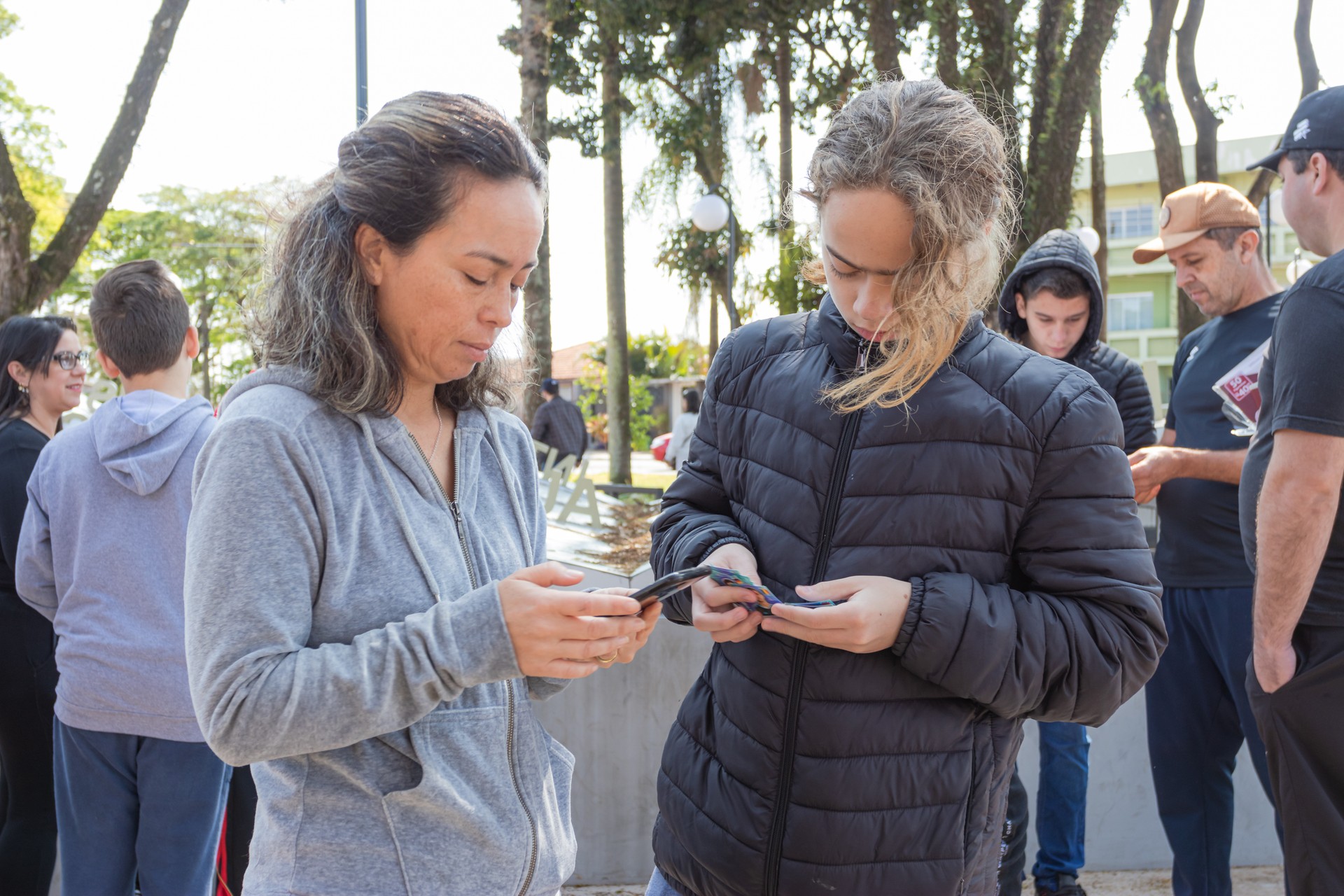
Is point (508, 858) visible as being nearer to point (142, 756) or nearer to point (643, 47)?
point (142, 756)

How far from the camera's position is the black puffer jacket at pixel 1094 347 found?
3.59 m

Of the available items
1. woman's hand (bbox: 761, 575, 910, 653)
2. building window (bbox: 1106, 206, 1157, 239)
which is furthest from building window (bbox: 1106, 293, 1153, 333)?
woman's hand (bbox: 761, 575, 910, 653)

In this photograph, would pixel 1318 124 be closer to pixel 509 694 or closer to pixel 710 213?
pixel 509 694

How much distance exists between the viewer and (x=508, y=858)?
148 centimetres

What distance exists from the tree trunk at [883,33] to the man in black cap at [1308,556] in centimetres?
843

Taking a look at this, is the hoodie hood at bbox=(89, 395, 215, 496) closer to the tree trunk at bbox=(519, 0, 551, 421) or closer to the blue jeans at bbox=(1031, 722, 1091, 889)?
the blue jeans at bbox=(1031, 722, 1091, 889)

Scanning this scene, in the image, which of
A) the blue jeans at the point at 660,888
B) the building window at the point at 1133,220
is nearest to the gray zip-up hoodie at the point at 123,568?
the blue jeans at the point at 660,888

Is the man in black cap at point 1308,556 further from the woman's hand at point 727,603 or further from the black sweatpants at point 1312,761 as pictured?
the woman's hand at point 727,603

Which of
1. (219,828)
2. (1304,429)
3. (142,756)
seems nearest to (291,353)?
(142,756)

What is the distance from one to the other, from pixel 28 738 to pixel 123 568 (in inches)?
37.9

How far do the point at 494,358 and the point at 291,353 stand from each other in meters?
0.40

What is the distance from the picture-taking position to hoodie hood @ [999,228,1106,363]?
139 inches

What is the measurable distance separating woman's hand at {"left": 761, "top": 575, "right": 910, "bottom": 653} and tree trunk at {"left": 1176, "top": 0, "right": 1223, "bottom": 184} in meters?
13.5

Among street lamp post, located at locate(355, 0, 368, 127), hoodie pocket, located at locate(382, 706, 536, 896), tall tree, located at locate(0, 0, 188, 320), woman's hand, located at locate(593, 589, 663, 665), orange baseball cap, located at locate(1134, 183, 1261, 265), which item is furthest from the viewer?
tall tree, located at locate(0, 0, 188, 320)
